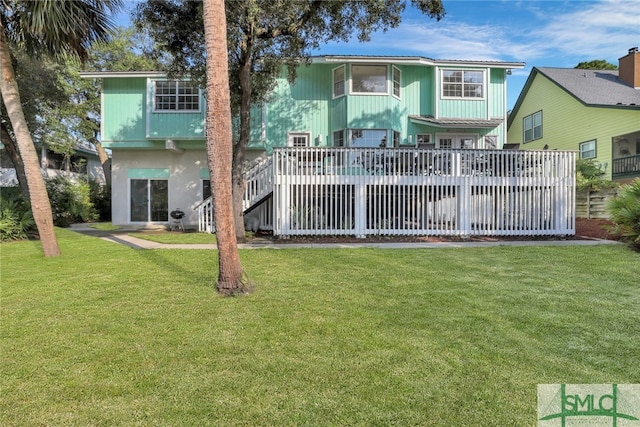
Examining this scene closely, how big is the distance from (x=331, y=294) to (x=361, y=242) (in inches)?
197

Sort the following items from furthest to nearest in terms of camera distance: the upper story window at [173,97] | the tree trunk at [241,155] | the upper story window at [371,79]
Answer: the upper story window at [173,97] < the upper story window at [371,79] < the tree trunk at [241,155]

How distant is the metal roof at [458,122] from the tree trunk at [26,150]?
41.7ft

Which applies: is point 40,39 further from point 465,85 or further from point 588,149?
point 588,149

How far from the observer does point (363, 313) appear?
4.34 meters

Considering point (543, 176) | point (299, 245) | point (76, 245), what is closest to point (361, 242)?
point (299, 245)

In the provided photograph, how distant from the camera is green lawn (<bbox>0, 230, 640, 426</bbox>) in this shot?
2.46m

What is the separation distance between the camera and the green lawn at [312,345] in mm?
2463

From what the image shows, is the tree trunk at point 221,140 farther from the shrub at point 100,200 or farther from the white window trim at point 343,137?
the shrub at point 100,200

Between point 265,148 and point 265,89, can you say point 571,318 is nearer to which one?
point 265,89

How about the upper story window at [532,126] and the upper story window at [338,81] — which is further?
the upper story window at [532,126]

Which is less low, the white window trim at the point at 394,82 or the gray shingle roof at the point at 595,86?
the gray shingle roof at the point at 595,86

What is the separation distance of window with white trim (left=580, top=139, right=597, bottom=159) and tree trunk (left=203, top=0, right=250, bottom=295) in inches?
832

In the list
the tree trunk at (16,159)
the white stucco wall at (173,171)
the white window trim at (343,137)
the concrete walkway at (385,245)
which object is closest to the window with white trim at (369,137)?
the white window trim at (343,137)

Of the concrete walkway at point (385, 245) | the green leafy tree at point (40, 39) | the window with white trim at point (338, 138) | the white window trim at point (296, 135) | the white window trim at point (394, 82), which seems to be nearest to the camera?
the green leafy tree at point (40, 39)
